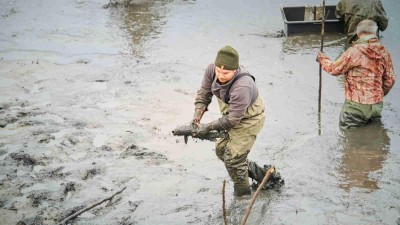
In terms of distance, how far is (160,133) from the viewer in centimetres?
692

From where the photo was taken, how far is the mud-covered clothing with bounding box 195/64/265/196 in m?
4.42

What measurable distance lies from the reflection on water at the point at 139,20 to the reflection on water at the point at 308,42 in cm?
360

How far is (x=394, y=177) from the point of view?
5566 mm

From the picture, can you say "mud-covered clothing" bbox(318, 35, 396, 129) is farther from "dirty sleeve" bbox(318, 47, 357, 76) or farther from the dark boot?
the dark boot

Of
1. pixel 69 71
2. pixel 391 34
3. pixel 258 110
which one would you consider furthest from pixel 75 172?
pixel 391 34

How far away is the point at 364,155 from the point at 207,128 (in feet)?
9.24

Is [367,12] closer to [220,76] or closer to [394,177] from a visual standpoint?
[394,177]

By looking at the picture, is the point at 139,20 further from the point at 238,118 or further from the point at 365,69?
the point at 238,118

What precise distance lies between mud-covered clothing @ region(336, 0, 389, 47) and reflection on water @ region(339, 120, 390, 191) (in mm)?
3133

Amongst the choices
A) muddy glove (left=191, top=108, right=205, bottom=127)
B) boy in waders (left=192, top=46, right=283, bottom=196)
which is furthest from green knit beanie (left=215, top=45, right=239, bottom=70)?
muddy glove (left=191, top=108, right=205, bottom=127)

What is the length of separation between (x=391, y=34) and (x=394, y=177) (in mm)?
6748

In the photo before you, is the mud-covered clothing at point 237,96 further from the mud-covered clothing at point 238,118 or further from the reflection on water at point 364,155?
the reflection on water at point 364,155

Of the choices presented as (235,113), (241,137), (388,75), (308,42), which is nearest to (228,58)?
(235,113)

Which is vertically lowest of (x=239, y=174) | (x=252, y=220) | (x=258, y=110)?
(x=252, y=220)
